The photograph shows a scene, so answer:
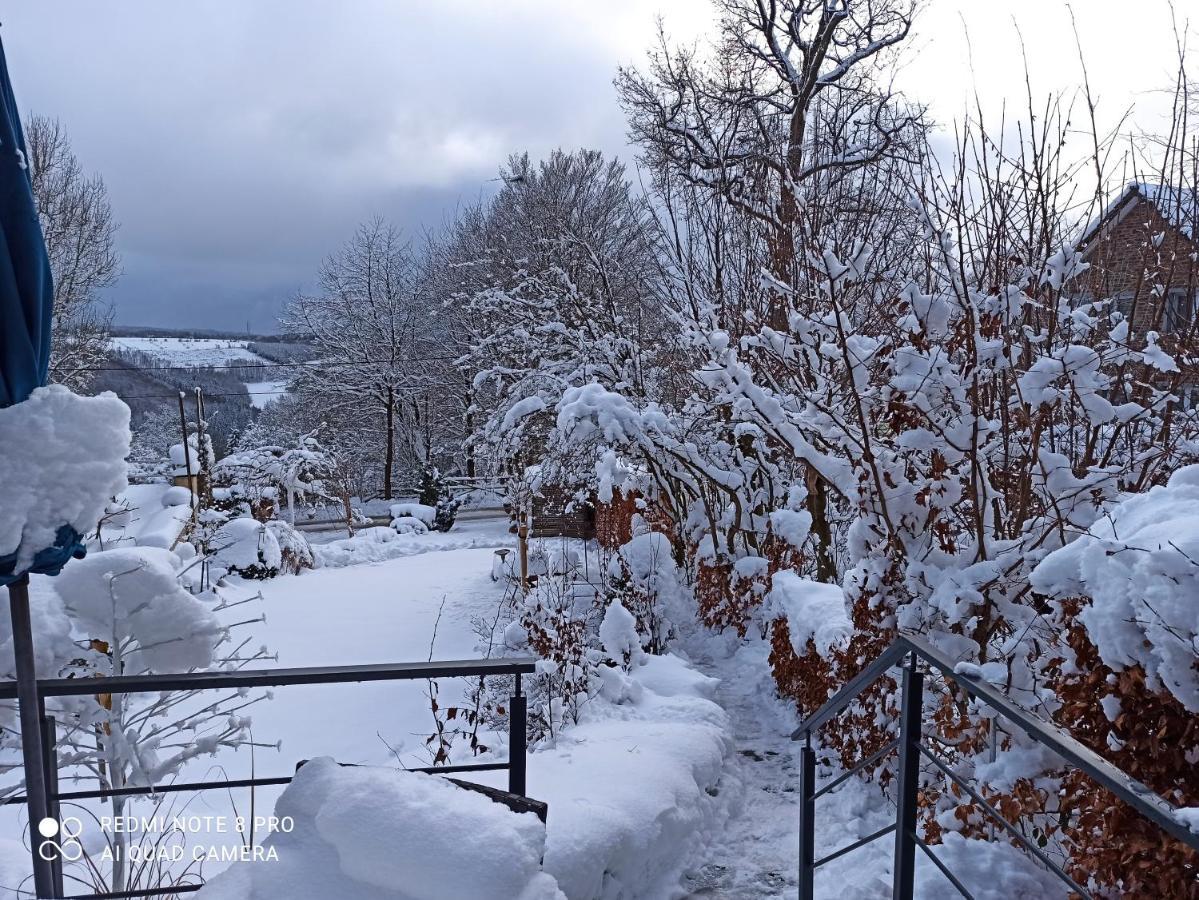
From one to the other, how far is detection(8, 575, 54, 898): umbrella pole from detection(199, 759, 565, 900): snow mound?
691mm

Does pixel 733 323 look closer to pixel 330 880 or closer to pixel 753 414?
pixel 753 414

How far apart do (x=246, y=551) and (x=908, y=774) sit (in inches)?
451

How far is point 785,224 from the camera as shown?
543cm

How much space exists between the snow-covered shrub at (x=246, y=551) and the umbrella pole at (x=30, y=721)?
1044 cm

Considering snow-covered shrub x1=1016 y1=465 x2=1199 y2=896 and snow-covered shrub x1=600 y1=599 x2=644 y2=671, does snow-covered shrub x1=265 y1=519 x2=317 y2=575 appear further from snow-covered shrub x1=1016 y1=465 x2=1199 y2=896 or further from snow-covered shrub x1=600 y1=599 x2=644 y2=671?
snow-covered shrub x1=1016 y1=465 x2=1199 y2=896

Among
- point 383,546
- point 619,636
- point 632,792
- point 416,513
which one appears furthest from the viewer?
point 416,513

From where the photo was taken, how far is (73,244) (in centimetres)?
1708

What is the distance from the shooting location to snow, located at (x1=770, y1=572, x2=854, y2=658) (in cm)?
436

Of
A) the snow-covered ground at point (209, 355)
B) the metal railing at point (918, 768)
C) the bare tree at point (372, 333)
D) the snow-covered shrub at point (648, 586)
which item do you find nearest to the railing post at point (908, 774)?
the metal railing at point (918, 768)

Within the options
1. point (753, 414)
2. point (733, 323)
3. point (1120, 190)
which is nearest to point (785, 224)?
point (733, 323)

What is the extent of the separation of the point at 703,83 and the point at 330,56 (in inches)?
236

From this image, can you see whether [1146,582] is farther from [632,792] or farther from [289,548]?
[289,548]

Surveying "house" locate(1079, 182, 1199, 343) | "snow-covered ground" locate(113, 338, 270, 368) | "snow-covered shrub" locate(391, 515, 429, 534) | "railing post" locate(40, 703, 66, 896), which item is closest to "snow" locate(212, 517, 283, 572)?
"snow-covered shrub" locate(391, 515, 429, 534)

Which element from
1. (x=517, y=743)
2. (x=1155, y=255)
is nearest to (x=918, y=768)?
(x=517, y=743)
